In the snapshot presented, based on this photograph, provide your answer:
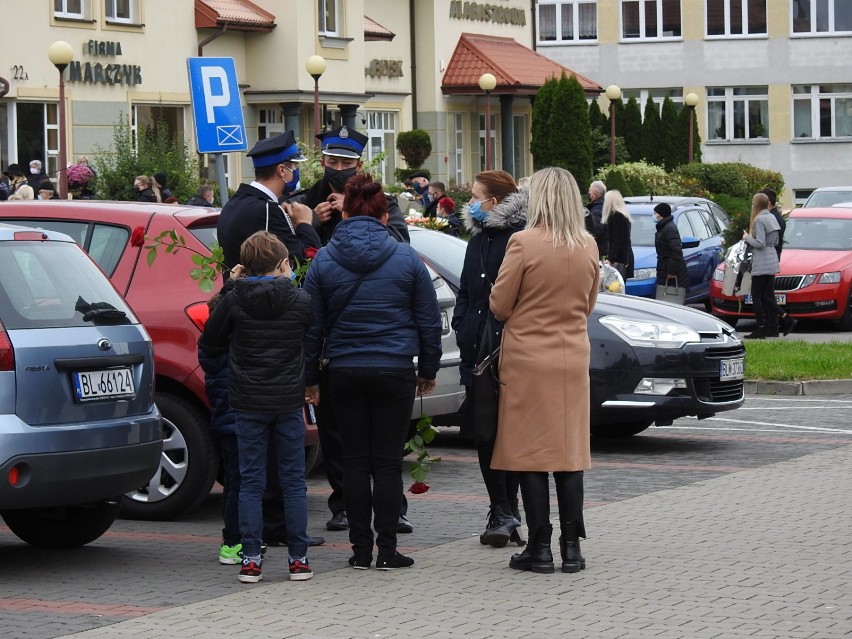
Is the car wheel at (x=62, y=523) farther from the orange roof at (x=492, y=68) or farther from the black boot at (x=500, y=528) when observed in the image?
the orange roof at (x=492, y=68)

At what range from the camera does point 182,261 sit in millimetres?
9734

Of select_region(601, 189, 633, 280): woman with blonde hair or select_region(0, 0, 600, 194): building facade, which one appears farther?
select_region(0, 0, 600, 194): building facade

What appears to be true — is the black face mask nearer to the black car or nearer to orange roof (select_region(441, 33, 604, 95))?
the black car

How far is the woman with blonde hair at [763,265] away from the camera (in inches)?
863

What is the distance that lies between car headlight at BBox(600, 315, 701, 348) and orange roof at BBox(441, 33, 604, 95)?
33.5m

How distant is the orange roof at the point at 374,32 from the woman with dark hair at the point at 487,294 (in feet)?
107

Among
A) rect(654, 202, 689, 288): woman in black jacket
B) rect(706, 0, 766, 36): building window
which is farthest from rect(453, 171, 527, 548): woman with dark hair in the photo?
rect(706, 0, 766, 36): building window

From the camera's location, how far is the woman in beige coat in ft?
26.9

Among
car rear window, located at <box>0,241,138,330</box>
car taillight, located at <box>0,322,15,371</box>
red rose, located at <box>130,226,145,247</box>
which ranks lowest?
car taillight, located at <box>0,322,15,371</box>

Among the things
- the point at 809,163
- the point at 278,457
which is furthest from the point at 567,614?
the point at 809,163

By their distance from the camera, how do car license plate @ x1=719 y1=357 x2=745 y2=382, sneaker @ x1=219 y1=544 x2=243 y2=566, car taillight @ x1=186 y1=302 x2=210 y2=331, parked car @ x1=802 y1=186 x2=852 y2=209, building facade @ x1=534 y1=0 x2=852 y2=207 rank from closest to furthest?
→ sneaker @ x1=219 y1=544 x2=243 y2=566 < car taillight @ x1=186 y1=302 x2=210 y2=331 < car license plate @ x1=719 y1=357 x2=745 y2=382 < parked car @ x1=802 y1=186 x2=852 y2=209 < building facade @ x1=534 y1=0 x2=852 y2=207

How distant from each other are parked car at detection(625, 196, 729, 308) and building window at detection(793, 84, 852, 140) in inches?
1351

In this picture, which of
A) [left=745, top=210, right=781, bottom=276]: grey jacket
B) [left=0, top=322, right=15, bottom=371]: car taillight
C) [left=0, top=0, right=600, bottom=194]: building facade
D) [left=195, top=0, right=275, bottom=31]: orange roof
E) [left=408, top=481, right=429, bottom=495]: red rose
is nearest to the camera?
[left=0, top=322, right=15, bottom=371]: car taillight

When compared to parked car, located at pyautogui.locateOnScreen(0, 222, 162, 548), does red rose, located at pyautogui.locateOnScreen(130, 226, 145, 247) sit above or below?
above
